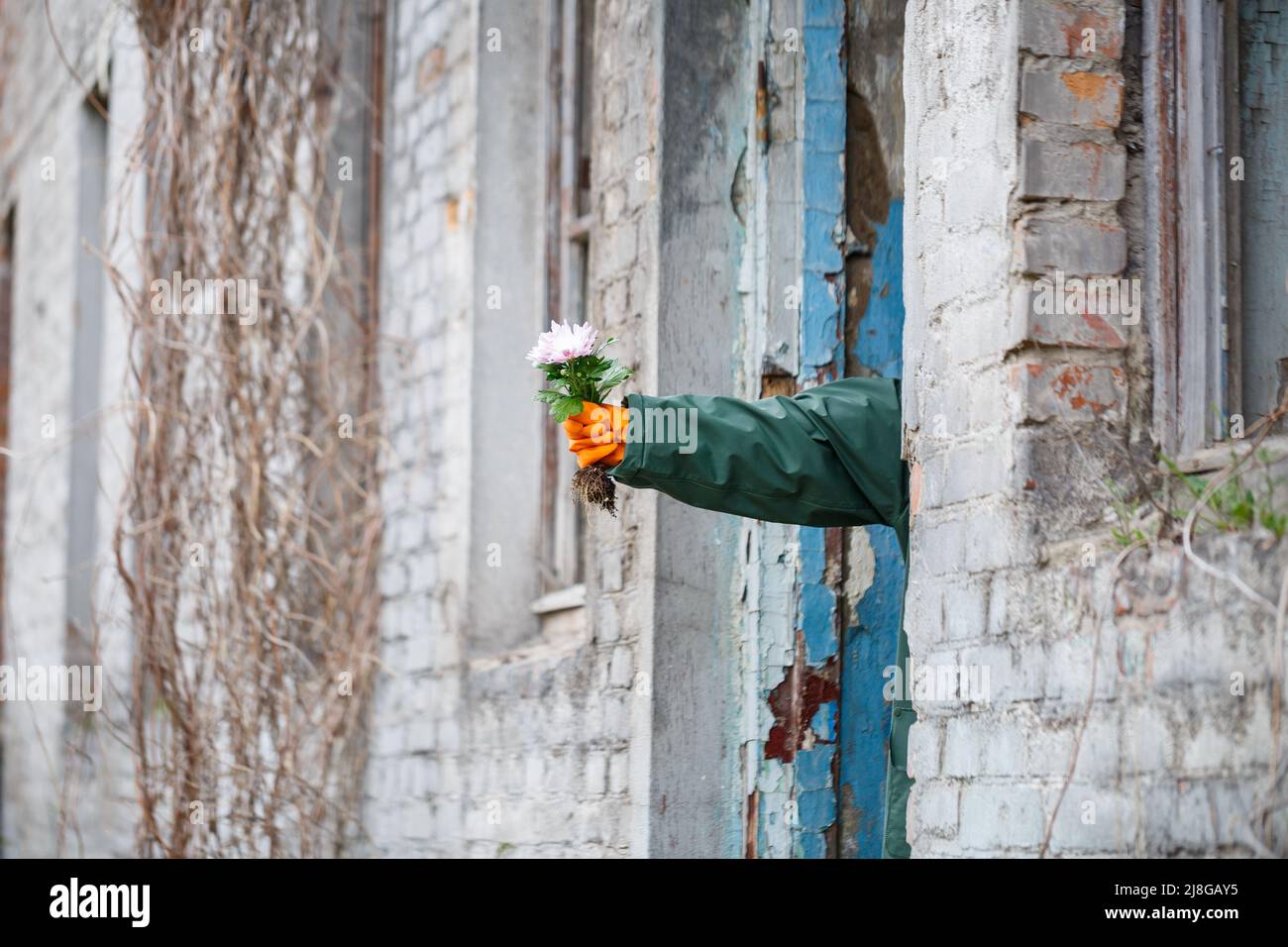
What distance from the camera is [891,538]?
3.98 m

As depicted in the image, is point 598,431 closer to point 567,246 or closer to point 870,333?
point 870,333

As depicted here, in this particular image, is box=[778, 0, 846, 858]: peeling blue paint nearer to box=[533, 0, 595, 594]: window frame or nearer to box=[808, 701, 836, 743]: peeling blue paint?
box=[808, 701, 836, 743]: peeling blue paint

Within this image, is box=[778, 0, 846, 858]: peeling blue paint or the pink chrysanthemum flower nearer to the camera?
the pink chrysanthemum flower

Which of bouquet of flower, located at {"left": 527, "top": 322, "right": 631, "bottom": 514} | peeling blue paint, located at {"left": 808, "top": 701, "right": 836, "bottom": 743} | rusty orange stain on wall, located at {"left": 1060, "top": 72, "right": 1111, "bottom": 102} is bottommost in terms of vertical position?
peeling blue paint, located at {"left": 808, "top": 701, "right": 836, "bottom": 743}

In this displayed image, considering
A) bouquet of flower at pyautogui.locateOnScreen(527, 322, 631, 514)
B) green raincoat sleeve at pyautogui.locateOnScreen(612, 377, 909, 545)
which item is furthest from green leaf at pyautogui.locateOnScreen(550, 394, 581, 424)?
green raincoat sleeve at pyautogui.locateOnScreen(612, 377, 909, 545)

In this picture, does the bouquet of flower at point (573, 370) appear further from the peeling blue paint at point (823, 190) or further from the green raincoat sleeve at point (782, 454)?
the peeling blue paint at point (823, 190)

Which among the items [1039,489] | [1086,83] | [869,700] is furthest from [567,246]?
[1039,489]

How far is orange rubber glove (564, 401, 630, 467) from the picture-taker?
2.99m

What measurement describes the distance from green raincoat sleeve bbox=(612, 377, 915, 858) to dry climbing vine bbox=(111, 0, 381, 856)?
281cm

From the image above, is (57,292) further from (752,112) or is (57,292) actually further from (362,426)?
(752,112)

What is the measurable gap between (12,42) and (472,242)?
21.8 feet
